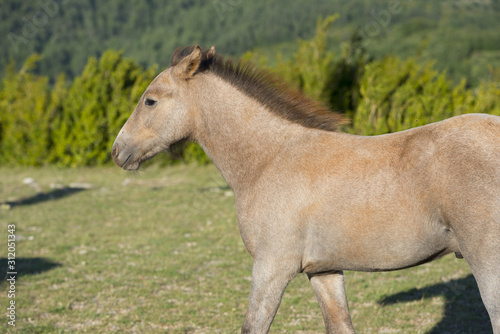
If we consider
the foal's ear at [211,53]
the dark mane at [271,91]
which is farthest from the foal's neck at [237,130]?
the foal's ear at [211,53]

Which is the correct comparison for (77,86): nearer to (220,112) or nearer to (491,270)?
(220,112)

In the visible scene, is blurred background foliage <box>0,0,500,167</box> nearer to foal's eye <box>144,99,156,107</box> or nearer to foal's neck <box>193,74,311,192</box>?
foal's neck <box>193,74,311,192</box>

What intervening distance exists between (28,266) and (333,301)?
512cm

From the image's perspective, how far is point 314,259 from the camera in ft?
10.7

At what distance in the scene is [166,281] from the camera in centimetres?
674

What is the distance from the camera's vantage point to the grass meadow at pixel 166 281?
5.27m

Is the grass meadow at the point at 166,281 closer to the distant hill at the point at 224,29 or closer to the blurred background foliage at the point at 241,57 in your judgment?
the blurred background foliage at the point at 241,57

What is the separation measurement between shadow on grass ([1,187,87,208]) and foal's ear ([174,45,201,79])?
920 centimetres

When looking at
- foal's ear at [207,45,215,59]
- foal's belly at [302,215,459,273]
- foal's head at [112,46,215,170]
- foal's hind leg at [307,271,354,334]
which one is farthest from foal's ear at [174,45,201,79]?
foal's hind leg at [307,271,354,334]

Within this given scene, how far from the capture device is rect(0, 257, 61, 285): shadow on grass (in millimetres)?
6949

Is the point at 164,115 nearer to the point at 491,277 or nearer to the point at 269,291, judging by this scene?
the point at 269,291

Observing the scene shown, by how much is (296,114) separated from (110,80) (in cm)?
1357

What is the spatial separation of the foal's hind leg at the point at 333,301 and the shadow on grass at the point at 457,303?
5.69 feet

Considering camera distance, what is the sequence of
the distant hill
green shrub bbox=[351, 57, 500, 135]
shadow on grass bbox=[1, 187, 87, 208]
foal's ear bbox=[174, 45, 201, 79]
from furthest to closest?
the distant hill
green shrub bbox=[351, 57, 500, 135]
shadow on grass bbox=[1, 187, 87, 208]
foal's ear bbox=[174, 45, 201, 79]
